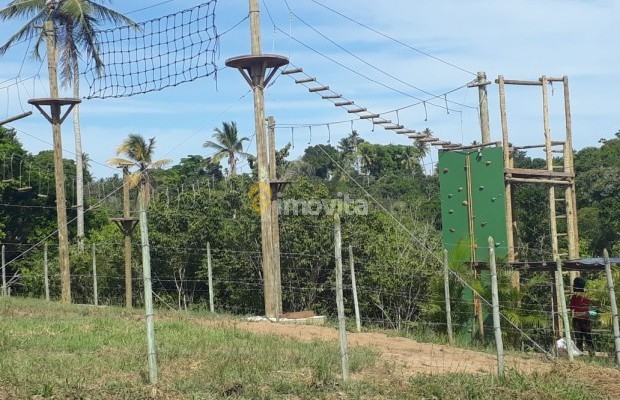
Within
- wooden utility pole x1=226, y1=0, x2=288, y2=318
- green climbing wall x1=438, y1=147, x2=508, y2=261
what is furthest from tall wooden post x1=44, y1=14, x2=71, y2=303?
green climbing wall x1=438, y1=147, x2=508, y2=261

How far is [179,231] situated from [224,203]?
1807mm

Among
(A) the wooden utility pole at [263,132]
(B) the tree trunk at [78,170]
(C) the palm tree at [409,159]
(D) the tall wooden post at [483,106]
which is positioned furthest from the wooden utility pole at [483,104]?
(C) the palm tree at [409,159]

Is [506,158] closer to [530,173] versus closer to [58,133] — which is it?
[530,173]

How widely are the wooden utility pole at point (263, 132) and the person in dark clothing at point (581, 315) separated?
248 inches

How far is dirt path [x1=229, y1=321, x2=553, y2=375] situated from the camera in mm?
11156

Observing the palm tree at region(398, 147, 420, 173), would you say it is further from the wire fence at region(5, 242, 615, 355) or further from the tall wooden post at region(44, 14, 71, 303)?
the tall wooden post at region(44, 14, 71, 303)

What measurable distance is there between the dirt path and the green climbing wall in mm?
3999

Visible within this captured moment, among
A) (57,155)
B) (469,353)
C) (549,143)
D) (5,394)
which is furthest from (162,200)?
(5,394)

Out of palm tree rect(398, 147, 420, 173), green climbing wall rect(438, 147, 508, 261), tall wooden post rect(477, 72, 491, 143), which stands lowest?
green climbing wall rect(438, 147, 508, 261)

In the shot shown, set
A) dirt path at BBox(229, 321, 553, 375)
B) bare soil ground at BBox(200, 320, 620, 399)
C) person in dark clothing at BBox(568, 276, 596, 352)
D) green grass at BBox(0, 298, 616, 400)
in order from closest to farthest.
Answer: green grass at BBox(0, 298, 616, 400) → bare soil ground at BBox(200, 320, 620, 399) → dirt path at BBox(229, 321, 553, 375) → person in dark clothing at BBox(568, 276, 596, 352)

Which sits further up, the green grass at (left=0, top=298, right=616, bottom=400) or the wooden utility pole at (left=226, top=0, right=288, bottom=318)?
the wooden utility pole at (left=226, top=0, right=288, bottom=318)

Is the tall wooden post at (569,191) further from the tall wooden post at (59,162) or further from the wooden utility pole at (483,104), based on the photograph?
the tall wooden post at (59,162)

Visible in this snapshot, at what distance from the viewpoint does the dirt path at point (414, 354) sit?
11156 mm

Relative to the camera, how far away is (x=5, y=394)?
8211 mm
